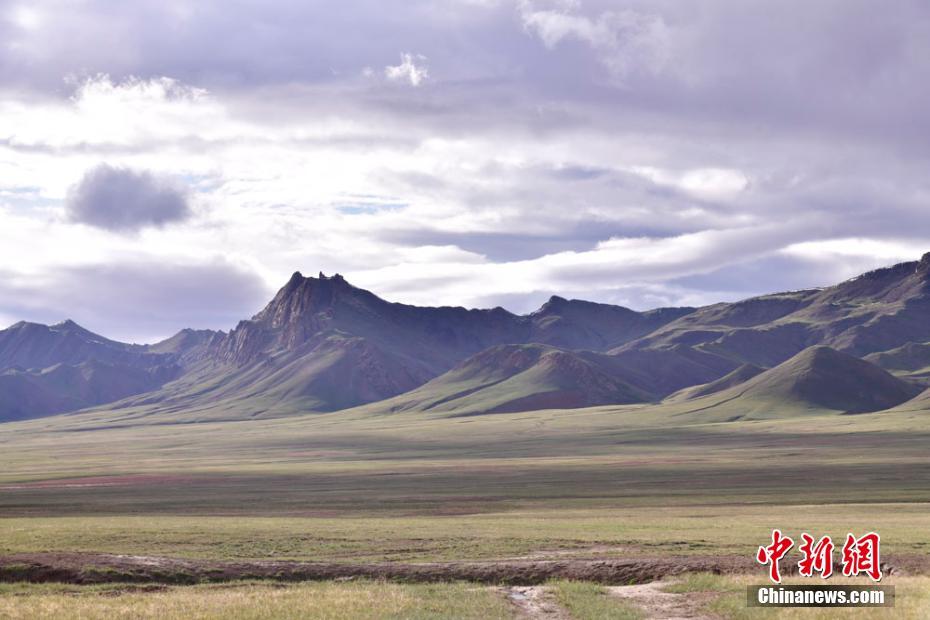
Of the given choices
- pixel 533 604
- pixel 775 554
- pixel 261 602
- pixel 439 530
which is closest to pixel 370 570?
pixel 261 602

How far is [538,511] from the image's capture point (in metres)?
71.3

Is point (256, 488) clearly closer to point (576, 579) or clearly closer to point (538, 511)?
point (538, 511)

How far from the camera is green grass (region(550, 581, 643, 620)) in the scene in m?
27.2

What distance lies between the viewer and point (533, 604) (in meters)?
29.4

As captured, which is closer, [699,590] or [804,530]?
[699,590]

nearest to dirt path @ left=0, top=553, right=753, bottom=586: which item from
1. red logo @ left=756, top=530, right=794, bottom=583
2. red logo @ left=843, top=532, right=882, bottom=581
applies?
red logo @ left=756, top=530, right=794, bottom=583

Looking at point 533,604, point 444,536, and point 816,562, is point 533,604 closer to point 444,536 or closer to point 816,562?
point 816,562

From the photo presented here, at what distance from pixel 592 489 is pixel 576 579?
208 ft

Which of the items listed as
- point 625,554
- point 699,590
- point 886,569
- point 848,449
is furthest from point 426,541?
point 848,449

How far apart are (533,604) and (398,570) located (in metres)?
7.38

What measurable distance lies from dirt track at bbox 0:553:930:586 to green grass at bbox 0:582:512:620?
4.99 feet

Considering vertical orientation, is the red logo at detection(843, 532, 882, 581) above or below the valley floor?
above

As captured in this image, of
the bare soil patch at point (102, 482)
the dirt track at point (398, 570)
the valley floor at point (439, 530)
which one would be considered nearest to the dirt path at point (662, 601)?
the valley floor at point (439, 530)

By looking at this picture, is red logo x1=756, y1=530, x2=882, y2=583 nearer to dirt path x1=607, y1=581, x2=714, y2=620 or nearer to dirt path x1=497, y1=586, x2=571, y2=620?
dirt path x1=607, y1=581, x2=714, y2=620
